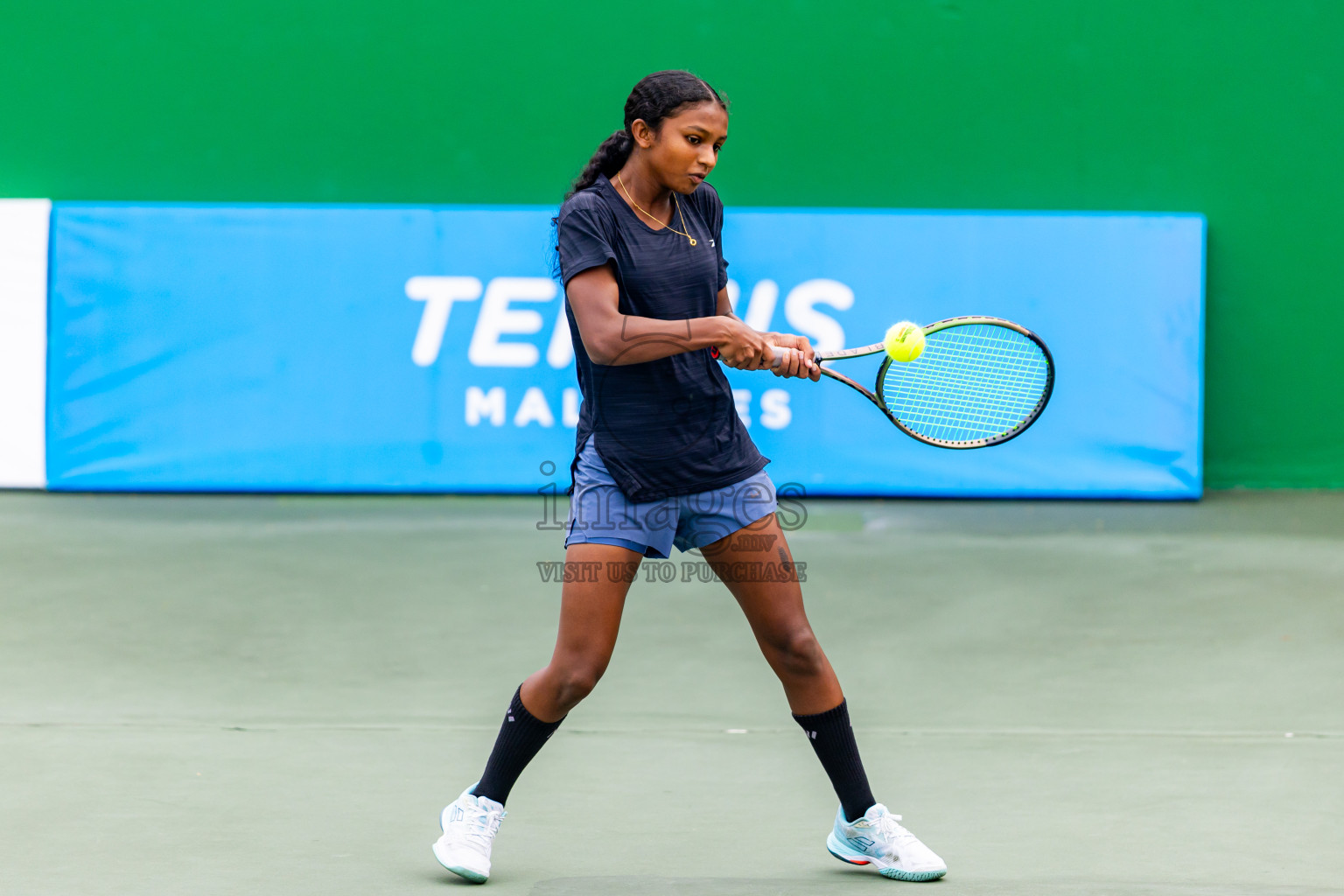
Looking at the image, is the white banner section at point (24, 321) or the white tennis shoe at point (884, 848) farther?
the white banner section at point (24, 321)

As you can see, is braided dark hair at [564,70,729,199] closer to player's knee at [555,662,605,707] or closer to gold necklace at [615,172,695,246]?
gold necklace at [615,172,695,246]

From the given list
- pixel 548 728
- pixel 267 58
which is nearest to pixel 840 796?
pixel 548 728

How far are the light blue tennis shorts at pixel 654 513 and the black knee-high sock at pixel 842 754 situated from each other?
44 cm

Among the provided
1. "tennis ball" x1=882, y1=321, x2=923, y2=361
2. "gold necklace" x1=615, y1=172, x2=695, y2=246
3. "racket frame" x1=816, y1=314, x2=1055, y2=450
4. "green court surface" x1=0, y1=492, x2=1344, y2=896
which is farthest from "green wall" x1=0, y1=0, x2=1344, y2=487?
"gold necklace" x1=615, y1=172, x2=695, y2=246

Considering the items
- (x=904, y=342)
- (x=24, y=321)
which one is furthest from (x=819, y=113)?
(x=904, y=342)

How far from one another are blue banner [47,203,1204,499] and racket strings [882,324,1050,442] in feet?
4.70

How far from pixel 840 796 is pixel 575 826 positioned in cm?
61

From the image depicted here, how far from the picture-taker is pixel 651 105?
8.70 feet

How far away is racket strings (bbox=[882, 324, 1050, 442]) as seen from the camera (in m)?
4.45

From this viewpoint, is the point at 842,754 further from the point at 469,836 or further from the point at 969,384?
the point at 969,384

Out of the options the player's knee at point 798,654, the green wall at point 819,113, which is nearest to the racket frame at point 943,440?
the player's knee at point 798,654

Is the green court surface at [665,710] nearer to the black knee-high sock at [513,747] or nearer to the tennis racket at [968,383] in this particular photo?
the black knee-high sock at [513,747]

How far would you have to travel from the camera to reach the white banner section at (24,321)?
699 cm

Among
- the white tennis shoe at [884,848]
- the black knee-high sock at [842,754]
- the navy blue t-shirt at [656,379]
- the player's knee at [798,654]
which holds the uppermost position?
the navy blue t-shirt at [656,379]
